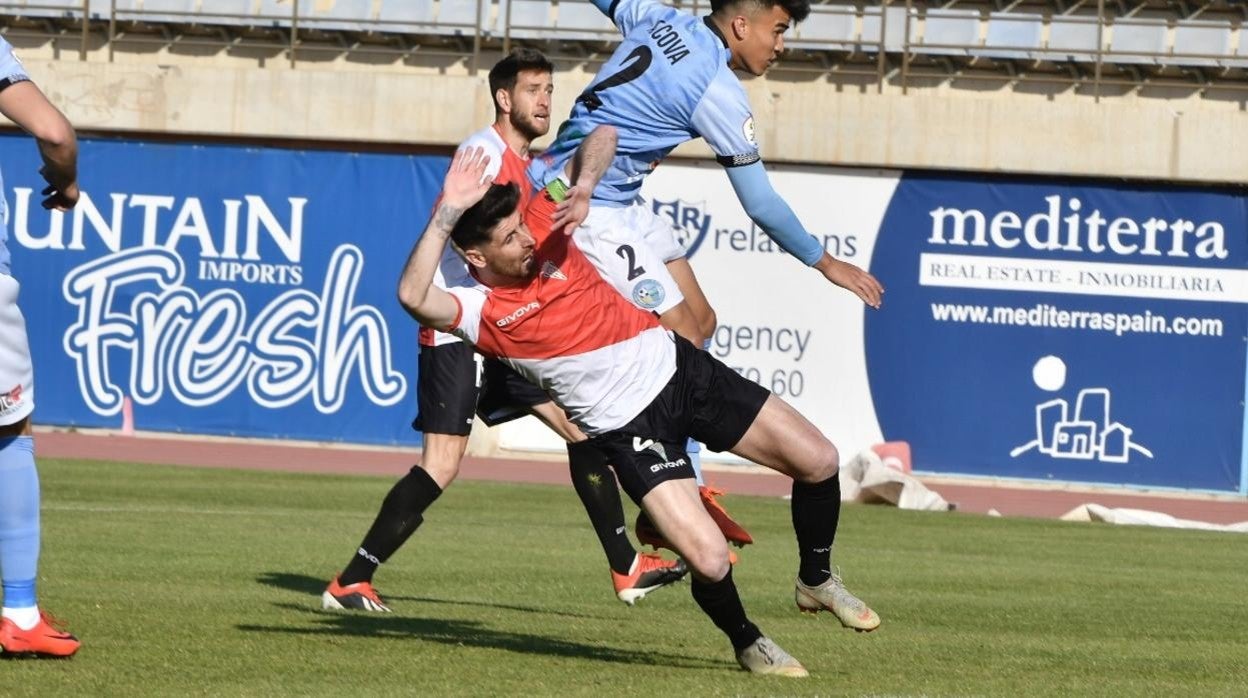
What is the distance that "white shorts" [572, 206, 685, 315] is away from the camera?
7.80 m

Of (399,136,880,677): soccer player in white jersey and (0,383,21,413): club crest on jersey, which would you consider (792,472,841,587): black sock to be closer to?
(399,136,880,677): soccer player in white jersey

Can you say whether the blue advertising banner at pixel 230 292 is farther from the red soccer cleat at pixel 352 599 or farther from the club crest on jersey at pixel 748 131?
the club crest on jersey at pixel 748 131

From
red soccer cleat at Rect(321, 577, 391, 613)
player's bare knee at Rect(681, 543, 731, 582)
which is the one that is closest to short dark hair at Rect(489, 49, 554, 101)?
red soccer cleat at Rect(321, 577, 391, 613)

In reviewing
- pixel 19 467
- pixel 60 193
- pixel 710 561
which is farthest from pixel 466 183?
pixel 19 467

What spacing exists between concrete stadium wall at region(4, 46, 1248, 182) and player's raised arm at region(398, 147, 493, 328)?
1436 centimetres

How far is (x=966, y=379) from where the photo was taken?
2014 centimetres

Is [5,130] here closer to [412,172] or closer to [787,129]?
[412,172]

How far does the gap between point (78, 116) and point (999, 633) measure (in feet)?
54.1

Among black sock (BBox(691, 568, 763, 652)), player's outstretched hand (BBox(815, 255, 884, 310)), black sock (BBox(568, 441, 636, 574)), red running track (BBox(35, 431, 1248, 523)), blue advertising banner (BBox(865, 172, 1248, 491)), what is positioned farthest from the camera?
blue advertising banner (BBox(865, 172, 1248, 491))

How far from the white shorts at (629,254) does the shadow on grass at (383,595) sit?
1.36 m

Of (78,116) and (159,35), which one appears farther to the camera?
(159,35)

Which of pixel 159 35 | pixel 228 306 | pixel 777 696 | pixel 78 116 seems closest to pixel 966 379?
pixel 228 306

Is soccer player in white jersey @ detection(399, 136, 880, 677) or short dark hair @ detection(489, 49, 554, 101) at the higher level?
short dark hair @ detection(489, 49, 554, 101)

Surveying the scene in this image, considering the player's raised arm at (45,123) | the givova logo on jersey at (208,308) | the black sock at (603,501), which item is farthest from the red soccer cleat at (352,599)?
the givova logo on jersey at (208,308)
